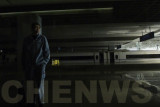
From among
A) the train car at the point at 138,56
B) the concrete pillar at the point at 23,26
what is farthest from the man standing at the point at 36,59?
the train car at the point at 138,56

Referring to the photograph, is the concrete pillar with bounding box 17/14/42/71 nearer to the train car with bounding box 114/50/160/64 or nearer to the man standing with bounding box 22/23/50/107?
the man standing with bounding box 22/23/50/107

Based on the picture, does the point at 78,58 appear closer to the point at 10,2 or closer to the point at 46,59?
the point at 10,2

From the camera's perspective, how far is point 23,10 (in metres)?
6.72

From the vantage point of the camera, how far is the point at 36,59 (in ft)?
8.59

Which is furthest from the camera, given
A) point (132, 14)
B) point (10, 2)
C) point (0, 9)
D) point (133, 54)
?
point (133, 54)

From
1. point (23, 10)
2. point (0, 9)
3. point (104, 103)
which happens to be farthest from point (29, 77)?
point (0, 9)

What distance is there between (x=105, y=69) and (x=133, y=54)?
12419mm

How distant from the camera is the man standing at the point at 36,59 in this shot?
102 inches

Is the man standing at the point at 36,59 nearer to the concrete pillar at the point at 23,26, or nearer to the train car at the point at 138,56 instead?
the concrete pillar at the point at 23,26

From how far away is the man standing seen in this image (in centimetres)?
260

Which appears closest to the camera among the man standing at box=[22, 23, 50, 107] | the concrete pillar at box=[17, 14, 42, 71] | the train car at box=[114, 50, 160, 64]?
the man standing at box=[22, 23, 50, 107]

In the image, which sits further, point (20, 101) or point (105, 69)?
point (105, 69)

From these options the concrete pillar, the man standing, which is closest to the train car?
the concrete pillar

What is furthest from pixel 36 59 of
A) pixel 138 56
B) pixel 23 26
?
pixel 138 56
